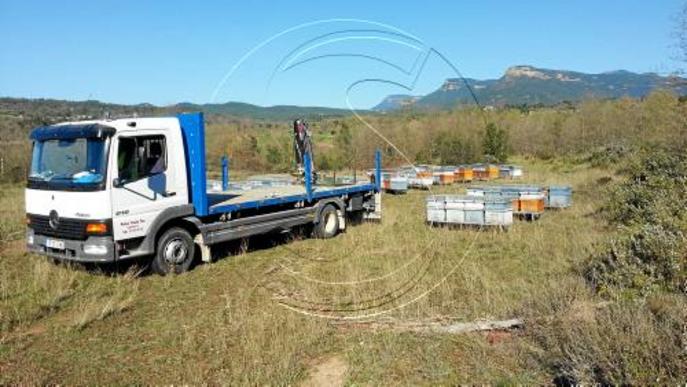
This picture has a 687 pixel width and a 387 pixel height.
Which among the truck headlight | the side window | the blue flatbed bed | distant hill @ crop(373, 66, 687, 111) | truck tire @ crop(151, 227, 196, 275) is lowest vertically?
truck tire @ crop(151, 227, 196, 275)

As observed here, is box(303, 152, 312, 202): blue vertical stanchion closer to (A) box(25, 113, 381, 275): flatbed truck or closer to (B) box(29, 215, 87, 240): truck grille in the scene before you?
(A) box(25, 113, 381, 275): flatbed truck

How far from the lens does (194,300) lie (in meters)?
9.81

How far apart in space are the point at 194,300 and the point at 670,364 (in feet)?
23.8

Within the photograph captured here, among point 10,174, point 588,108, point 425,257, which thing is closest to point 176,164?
point 425,257

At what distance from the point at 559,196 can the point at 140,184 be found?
13.2 meters

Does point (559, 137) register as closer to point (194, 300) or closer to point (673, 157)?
point (673, 157)

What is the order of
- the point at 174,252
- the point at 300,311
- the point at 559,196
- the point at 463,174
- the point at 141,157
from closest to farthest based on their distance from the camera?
the point at 300,311, the point at 141,157, the point at 174,252, the point at 559,196, the point at 463,174

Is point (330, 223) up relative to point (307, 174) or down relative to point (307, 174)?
down

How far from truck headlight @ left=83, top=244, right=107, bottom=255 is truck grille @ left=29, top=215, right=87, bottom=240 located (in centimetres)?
19

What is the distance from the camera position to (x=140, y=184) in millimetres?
10828

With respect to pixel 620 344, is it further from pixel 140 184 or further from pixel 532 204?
pixel 532 204

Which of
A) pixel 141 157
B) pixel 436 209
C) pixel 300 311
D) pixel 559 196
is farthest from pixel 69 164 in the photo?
pixel 559 196

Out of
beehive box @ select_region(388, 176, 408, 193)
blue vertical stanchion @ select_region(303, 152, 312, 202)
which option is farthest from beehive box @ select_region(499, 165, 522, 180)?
blue vertical stanchion @ select_region(303, 152, 312, 202)

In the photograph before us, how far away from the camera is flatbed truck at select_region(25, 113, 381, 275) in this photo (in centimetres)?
1034
